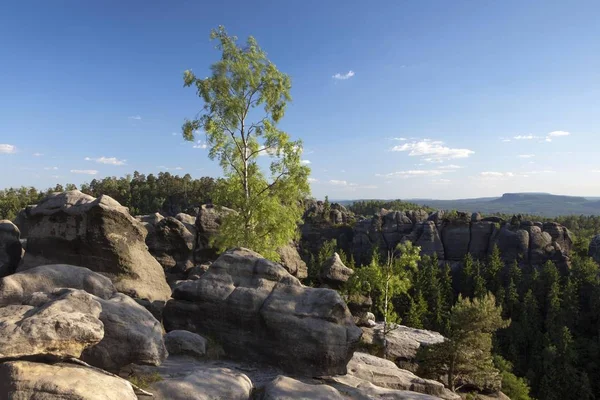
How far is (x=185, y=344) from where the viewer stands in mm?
15492

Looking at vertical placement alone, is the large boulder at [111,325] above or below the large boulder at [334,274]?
above

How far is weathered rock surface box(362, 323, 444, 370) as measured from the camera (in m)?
29.2

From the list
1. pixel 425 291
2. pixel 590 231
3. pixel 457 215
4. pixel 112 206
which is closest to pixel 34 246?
pixel 112 206

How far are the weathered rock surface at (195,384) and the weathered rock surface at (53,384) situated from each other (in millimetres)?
1810

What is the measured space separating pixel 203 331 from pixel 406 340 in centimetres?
2172

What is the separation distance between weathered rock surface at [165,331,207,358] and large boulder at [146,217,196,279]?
29164 mm

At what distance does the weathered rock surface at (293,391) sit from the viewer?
12.1 m

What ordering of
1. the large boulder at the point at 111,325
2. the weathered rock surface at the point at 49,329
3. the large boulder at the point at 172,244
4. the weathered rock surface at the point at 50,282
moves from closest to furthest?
the weathered rock surface at the point at 49,329
the large boulder at the point at 111,325
the weathered rock surface at the point at 50,282
the large boulder at the point at 172,244

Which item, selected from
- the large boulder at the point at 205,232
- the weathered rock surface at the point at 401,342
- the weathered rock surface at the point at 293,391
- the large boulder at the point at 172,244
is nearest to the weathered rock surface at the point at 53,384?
the weathered rock surface at the point at 293,391

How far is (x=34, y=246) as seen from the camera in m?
23.8

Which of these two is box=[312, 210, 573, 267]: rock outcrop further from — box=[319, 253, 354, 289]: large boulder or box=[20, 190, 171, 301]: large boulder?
box=[20, 190, 171, 301]: large boulder

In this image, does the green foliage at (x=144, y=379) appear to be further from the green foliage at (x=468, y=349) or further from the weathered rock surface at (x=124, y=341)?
the green foliage at (x=468, y=349)

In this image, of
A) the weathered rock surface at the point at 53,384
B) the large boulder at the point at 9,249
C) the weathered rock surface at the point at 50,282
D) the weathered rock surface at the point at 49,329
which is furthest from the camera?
the large boulder at the point at 9,249

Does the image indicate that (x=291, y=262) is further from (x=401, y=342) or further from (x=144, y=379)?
(x=144, y=379)
